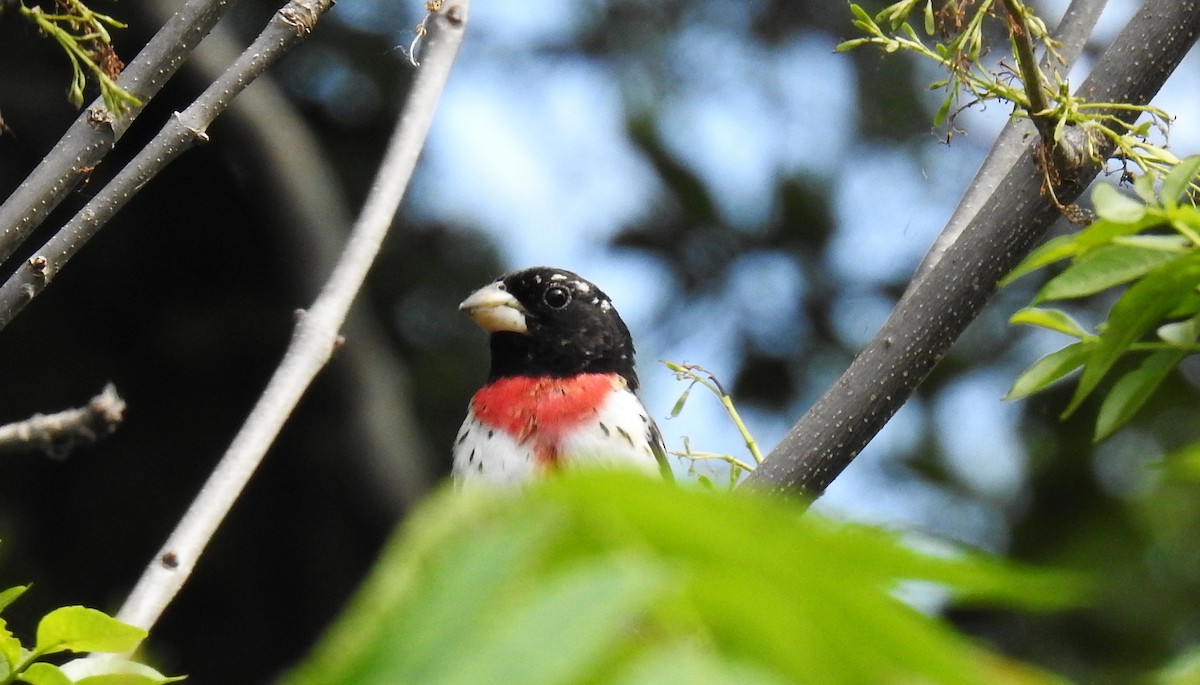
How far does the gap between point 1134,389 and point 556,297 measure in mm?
2848

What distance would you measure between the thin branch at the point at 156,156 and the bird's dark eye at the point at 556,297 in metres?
2.06

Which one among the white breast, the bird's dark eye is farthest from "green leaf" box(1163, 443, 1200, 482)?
the bird's dark eye

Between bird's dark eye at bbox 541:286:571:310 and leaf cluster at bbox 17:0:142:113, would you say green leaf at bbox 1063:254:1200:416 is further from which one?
bird's dark eye at bbox 541:286:571:310

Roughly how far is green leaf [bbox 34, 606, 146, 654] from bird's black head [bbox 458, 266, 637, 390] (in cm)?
258

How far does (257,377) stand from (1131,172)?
5.53 meters

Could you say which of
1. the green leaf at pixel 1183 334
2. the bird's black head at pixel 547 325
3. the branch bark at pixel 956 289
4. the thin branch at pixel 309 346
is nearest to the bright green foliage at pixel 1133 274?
the green leaf at pixel 1183 334

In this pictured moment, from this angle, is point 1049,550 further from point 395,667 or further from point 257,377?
point 395,667

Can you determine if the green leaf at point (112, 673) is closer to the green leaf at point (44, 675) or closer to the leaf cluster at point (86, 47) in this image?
the green leaf at point (44, 675)

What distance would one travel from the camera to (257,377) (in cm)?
696

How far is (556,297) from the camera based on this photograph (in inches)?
163

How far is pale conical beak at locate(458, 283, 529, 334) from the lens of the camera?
13.2 ft

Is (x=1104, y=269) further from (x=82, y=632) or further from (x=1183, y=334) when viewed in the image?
(x=82, y=632)

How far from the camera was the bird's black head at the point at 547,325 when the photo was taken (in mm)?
4027

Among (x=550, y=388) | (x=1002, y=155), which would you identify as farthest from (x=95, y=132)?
(x=550, y=388)
